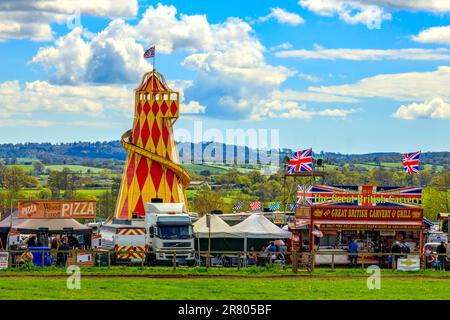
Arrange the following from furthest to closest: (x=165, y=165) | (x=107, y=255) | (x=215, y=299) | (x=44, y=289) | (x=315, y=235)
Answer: (x=165, y=165)
(x=315, y=235)
(x=107, y=255)
(x=44, y=289)
(x=215, y=299)

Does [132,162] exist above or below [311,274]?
above

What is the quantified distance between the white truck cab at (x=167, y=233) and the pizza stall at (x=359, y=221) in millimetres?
6703

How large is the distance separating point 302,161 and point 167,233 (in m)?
18.7

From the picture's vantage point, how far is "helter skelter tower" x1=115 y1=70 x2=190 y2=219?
72750 mm

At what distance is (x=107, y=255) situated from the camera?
173 feet

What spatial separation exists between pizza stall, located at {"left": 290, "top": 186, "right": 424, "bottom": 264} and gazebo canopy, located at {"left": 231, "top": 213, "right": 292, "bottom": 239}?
38.3 inches

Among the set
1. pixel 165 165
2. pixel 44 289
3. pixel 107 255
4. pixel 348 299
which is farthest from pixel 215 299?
pixel 165 165

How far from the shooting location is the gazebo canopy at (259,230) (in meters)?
60.8

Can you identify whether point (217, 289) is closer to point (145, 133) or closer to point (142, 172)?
point (142, 172)

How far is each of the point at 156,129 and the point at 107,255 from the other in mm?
22786

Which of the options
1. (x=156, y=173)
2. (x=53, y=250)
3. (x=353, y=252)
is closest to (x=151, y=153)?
(x=156, y=173)

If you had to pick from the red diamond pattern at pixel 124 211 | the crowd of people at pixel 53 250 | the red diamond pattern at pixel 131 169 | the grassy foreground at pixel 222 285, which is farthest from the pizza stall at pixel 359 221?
the red diamond pattern at pixel 131 169

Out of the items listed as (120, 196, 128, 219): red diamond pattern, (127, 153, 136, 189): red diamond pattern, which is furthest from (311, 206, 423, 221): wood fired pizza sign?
(127, 153, 136, 189): red diamond pattern
